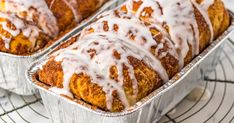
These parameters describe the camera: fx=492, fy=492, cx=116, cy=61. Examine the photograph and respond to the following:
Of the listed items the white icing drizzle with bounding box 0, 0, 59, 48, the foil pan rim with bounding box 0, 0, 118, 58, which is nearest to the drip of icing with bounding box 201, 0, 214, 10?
the foil pan rim with bounding box 0, 0, 118, 58

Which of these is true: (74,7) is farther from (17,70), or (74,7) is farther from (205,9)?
(205,9)

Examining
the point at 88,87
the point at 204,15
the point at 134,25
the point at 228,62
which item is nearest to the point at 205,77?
the point at 228,62

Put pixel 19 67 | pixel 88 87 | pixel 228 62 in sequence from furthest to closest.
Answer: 1. pixel 228 62
2. pixel 19 67
3. pixel 88 87

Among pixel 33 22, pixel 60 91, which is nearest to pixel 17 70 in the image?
pixel 33 22

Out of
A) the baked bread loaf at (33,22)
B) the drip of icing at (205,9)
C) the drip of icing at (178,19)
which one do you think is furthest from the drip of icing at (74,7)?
the drip of icing at (205,9)

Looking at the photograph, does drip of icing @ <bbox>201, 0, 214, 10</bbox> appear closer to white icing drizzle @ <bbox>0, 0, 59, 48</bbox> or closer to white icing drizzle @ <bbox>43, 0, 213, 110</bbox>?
white icing drizzle @ <bbox>43, 0, 213, 110</bbox>

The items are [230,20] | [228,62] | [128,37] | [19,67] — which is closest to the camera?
[128,37]

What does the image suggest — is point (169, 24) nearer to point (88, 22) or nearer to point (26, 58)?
point (88, 22)
